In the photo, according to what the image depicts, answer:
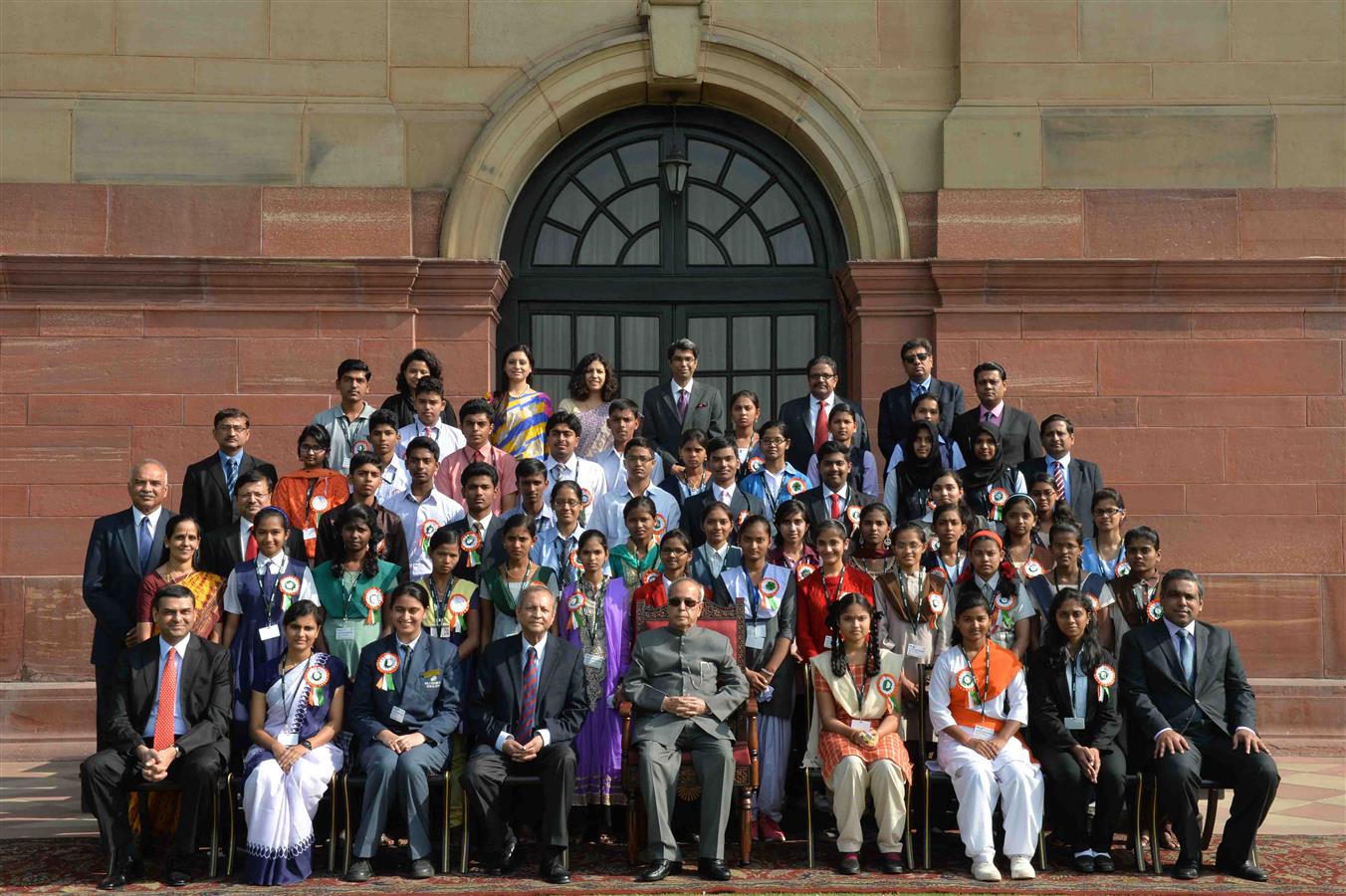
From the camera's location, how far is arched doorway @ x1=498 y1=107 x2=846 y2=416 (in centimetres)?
1248

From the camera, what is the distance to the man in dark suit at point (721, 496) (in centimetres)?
940

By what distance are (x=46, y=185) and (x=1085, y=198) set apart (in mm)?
7539

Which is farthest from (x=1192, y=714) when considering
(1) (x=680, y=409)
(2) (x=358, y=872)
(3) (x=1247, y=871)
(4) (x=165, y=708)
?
(4) (x=165, y=708)

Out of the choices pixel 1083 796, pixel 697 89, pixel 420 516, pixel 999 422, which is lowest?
pixel 1083 796

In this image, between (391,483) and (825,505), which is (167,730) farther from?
(825,505)

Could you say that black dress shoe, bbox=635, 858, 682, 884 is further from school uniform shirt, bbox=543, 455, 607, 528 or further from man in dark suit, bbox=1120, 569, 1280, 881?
man in dark suit, bbox=1120, 569, 1280, 881

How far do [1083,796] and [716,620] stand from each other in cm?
205

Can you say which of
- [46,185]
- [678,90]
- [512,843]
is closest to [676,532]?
[512,843]

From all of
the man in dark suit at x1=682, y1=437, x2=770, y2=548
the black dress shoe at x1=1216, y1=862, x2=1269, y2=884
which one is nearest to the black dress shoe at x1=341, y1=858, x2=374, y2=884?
the man in dark suit at x1=682, y1=437, x2=770, y2=548

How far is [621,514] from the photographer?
956 centimetres

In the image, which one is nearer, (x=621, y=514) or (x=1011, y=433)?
(x=621, y=514)

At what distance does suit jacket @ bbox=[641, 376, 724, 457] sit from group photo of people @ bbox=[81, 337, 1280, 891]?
0.91 meters

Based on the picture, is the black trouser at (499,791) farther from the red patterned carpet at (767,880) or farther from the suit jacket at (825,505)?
the suit jacket at (825,505)

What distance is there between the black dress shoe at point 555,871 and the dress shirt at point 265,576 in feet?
6.18
